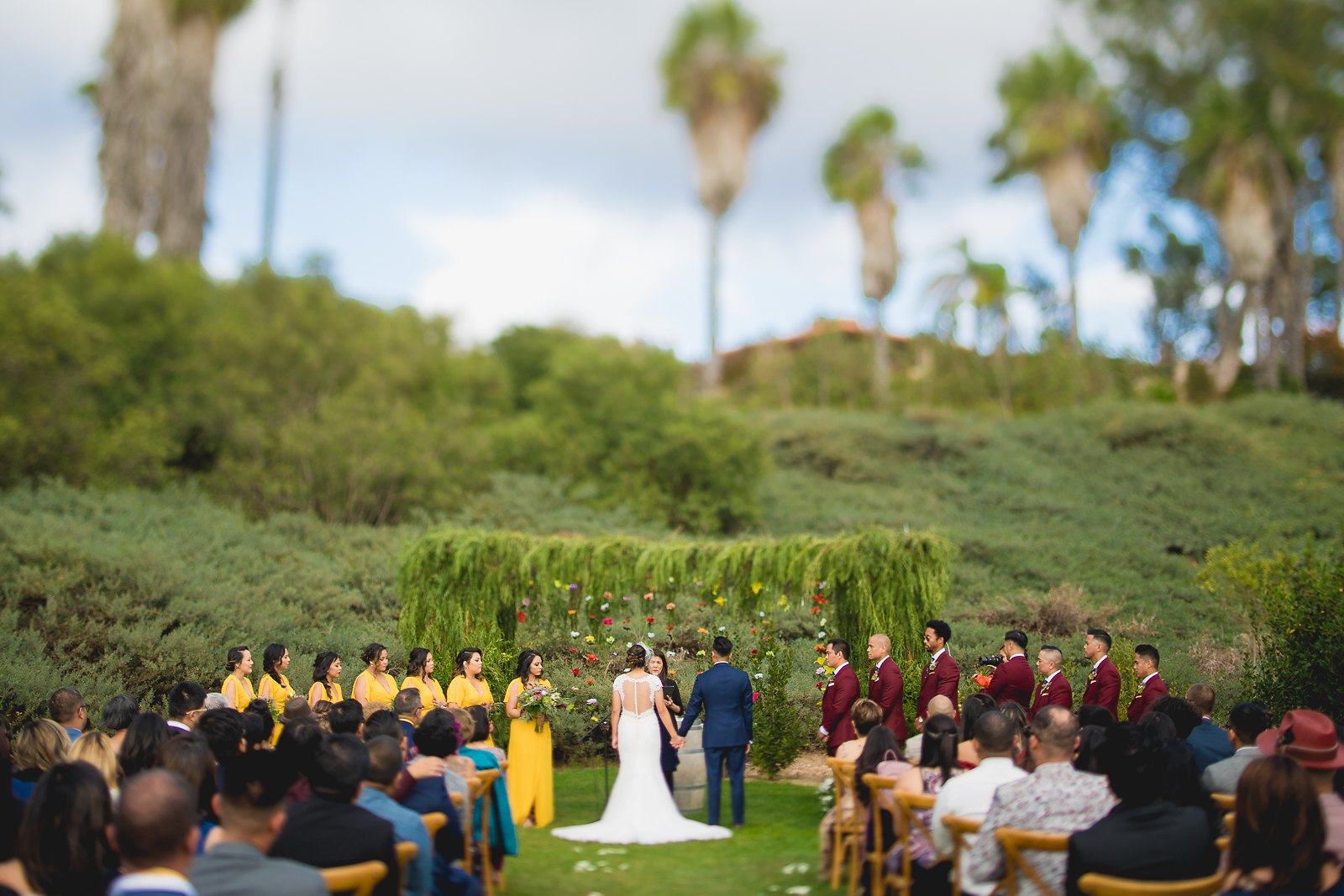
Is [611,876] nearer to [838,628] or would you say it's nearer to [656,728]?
[656,728]

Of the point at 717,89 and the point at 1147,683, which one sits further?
the point at 717,89

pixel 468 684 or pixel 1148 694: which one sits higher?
pixel 1148 694

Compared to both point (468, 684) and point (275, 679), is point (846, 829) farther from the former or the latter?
→ point (275, 679)

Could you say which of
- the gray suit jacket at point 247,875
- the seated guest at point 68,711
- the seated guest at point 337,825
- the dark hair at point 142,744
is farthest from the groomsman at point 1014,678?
the seated guest at point 68,711

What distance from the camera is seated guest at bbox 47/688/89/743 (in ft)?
24.2

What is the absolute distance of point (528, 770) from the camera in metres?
9.77

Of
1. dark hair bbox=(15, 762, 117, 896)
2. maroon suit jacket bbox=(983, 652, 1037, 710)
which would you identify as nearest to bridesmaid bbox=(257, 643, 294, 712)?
dark hair bbox=(15, 762, 117, 896)

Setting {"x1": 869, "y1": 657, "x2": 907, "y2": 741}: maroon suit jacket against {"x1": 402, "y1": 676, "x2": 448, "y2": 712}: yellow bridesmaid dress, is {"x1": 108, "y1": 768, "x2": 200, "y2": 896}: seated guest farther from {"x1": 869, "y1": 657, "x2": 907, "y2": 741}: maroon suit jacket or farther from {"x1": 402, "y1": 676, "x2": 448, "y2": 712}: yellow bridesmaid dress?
{"x1": 869, "y1": 657, "x2": 907, "y2": 741}: maroon suit jacket

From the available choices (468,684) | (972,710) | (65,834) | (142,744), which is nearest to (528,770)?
(468,684)

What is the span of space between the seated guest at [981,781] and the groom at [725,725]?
371cm

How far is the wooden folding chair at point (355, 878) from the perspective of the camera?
4.37 meters

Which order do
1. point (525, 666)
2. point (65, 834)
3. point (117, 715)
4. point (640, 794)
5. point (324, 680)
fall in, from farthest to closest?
point (324, 680), point (525, 666), point (640, 794), point (117, 715), point (65, 834)

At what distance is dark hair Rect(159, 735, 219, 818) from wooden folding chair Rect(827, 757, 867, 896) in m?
3.73

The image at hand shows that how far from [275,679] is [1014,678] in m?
6.73
